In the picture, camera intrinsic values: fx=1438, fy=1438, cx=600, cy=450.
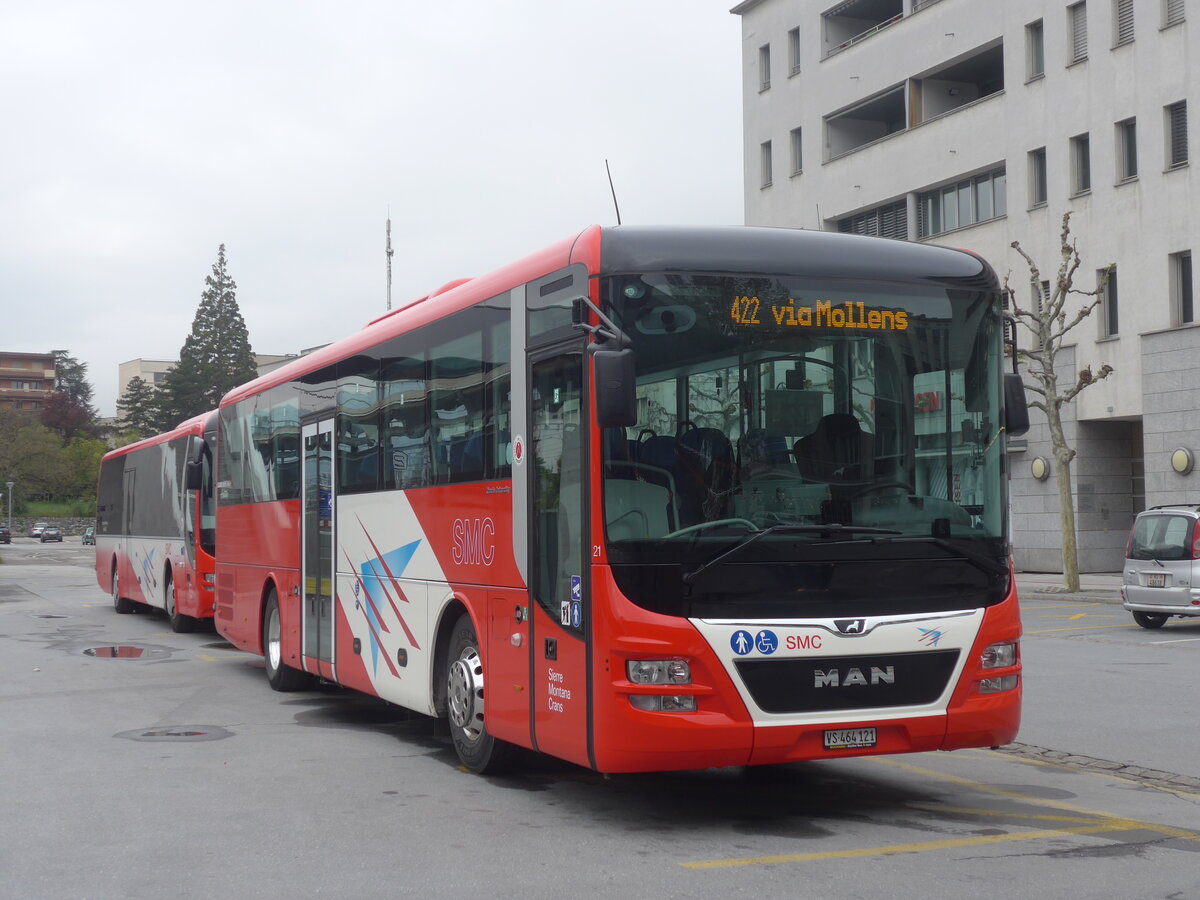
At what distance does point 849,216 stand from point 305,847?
4214cm

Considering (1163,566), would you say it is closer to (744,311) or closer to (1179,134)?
(744,311)

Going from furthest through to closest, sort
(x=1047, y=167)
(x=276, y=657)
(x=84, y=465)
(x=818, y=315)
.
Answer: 1. (x=84, y=465)
2. (x=1047, y=167)
3. (x=276, y=657)
4. (x=818, y=315)

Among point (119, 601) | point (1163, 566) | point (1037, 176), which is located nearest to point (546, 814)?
point (1163, 566)

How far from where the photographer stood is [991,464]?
804 centimetres

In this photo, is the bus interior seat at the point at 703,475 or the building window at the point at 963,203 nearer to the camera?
the bus interior seat at the point at 703,475

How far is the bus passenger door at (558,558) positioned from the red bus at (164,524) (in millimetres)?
14144

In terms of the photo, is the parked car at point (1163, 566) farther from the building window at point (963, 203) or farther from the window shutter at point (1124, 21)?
the building window at point (963, 203)

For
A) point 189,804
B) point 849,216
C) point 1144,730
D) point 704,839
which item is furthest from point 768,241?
point 849,216

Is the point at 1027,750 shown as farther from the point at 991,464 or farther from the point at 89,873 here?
the point at 89,873

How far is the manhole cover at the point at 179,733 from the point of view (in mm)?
11195

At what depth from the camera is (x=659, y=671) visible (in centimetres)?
728

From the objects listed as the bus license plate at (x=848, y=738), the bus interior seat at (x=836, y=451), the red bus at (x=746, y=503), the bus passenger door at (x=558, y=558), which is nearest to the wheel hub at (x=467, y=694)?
the red bus at (x=746, y=503)

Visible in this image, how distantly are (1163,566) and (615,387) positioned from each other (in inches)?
651

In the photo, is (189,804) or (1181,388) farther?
(1181,388)
